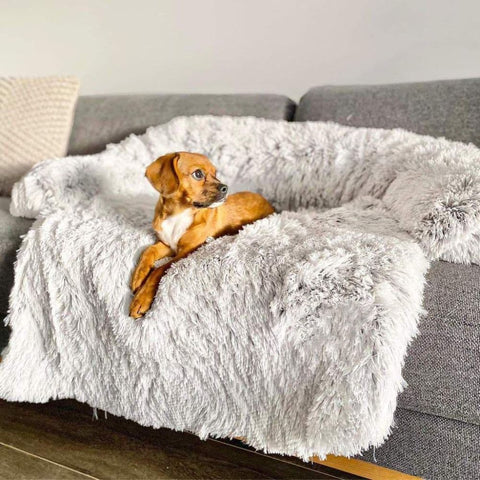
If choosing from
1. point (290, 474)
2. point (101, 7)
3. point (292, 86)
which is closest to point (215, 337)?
point (290, 474)

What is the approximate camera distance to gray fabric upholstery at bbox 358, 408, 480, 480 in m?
0.95

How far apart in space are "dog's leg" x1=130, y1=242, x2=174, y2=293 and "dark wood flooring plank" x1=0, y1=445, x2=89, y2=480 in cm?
47

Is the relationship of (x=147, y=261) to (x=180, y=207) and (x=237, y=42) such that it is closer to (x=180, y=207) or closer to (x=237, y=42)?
(x=180, y=207)

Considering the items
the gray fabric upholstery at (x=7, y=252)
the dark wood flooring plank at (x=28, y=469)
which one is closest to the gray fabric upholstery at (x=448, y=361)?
the dark wood flooring plank at (x=28, y=469)

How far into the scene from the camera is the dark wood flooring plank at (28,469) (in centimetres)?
116

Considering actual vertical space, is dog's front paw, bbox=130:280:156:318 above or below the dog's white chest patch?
below

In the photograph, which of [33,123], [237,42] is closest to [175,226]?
[33,123]

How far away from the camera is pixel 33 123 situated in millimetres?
1942

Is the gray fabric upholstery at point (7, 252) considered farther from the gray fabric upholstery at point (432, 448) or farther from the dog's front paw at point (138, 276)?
the gray fabric upholstery at point (432, 448)

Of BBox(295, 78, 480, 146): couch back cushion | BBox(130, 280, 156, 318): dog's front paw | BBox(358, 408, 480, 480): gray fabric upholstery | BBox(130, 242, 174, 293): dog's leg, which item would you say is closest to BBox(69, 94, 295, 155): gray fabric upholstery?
BBox(295, 78, 480, 146): couch back cushion

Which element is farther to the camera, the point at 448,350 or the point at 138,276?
the point at 138,276

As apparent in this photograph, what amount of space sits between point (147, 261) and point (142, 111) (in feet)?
3.36

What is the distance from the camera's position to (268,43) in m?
2.18

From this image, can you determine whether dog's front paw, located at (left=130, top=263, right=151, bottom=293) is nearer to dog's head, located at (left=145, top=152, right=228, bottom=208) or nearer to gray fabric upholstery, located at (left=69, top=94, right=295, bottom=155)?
dog's head, located at (left=145, top=152, right=228, bottom=208)
